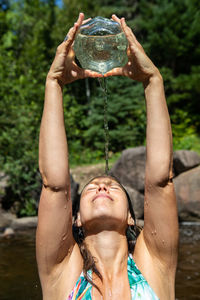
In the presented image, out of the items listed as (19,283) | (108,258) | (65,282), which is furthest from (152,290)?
(19,283)

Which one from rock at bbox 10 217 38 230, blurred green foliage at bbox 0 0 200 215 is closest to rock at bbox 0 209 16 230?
rock at bbox 10 217 38 230

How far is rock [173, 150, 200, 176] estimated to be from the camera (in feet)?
33.9

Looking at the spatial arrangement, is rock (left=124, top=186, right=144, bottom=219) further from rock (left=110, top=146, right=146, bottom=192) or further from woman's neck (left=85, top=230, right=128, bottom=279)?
woman's neck (left=85, top=230, right=128, bottom=279)

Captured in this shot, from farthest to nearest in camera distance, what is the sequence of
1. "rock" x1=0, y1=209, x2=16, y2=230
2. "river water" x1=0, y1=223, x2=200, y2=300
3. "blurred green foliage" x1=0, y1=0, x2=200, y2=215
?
"blurred green foliage" x1=0, y1=0, x2=200, y2=215
"rock" x1=0, y1=209, x2=16, y2=230
"river water" x1=0, y1=223, x2=200, y2=300

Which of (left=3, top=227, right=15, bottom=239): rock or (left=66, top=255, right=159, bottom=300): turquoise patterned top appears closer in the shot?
(left=66, top=255, right=159, bottom=300): turquoise patterned top

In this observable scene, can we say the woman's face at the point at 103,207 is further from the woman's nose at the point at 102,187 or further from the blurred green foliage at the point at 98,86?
the blurred green foliage at the point at 98,86

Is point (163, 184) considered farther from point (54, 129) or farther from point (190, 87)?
point (190, 87)

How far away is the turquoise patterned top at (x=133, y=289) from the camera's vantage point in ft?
5.91

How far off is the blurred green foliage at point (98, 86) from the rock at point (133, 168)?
2.49 m

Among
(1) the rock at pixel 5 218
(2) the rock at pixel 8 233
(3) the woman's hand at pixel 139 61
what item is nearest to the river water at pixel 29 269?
(2) the rock at pixel 8 233

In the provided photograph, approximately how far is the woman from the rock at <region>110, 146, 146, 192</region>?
8.48 m

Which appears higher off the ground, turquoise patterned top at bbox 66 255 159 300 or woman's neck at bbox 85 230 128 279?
woman's neck at bbox 85 230 128 279

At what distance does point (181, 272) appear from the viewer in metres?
5.46

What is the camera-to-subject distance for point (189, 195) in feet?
31.5
